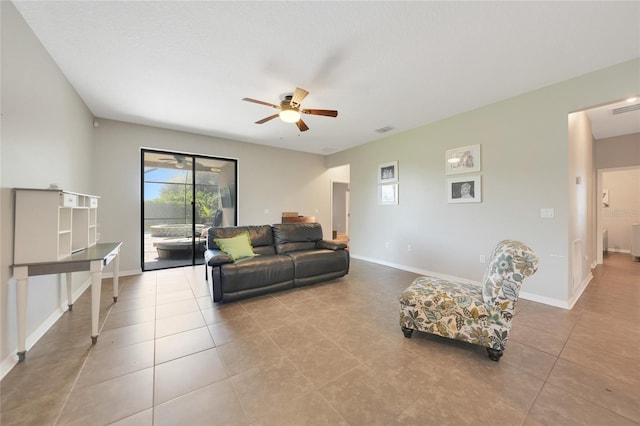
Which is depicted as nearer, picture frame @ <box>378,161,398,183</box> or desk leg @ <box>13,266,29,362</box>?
desk leg @ <box>13,266,29,362</box>

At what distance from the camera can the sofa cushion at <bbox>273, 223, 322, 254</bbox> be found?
3.95 meters

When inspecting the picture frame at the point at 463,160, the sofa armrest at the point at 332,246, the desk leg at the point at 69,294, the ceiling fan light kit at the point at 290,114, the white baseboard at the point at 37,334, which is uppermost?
the ceiling fan light kit at the point at 290,114

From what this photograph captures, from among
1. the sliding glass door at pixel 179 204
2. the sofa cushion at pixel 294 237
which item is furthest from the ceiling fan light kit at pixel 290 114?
the sliding glass door at pixel 179 204

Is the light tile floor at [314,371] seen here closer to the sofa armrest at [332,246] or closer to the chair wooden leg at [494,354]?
the chair wooden leg at [494,354]

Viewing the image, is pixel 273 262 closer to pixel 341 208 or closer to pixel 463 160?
pixel 463 160

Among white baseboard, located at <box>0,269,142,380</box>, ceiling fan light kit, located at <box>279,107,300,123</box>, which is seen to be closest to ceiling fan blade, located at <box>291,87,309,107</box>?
ceiling fan light kit, located at <box>279,107,300,123</box>

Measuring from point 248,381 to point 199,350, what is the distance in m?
0.64

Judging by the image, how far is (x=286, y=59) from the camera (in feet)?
7.86

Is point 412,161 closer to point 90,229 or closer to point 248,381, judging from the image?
point 248,381

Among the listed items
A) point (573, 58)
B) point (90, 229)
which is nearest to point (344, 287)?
point (90, 229)

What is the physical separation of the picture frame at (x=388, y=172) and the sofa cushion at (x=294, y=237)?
6.40 ft

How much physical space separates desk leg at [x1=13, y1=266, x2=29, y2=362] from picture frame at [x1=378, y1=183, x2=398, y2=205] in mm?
4902

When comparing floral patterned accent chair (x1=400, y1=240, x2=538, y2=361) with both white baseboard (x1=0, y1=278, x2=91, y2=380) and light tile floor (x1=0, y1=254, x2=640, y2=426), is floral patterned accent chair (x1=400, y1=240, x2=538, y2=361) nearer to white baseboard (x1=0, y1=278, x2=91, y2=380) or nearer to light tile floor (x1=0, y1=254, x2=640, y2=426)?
light tile floor (x1=0, y1=254, x2=640, y2=426)

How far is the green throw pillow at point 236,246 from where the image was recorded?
336cm
